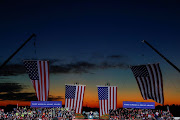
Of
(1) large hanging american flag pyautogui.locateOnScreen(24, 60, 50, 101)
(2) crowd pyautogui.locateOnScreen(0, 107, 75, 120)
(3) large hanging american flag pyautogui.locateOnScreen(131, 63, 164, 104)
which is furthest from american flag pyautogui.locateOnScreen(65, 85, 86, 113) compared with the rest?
(3) large hanging american flag pyautogui.locateOnScreen(131, 63, 164, 104)

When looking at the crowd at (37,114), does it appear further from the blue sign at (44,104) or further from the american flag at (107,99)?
the american flag at (107,99)

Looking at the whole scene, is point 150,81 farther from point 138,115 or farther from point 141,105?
point 138,115

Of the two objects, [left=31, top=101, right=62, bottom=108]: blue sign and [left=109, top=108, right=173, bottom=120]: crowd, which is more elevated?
[left=31, top=101, right=62, bottom=108]: blue sign

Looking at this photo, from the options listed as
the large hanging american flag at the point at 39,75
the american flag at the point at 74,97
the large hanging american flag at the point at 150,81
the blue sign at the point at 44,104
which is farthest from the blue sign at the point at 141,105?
the large hanging american flag at the point at 39,75

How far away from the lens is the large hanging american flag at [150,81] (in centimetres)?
2714

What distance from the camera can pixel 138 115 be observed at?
40.1 metres

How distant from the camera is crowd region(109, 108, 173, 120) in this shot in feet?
123

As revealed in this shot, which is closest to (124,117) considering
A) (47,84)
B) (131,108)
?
(131,108)

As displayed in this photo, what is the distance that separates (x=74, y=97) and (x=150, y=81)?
13.6m

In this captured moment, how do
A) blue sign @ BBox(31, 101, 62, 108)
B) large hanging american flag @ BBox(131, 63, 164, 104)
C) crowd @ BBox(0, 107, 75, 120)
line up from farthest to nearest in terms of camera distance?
blue sign @ BBox(31, 101, 62, 108), crowd @ BBox(0, 107, 75, 120), large hanging american flag @ BBox(131, 63, 164, 104)

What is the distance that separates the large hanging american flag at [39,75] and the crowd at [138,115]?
1470 cm

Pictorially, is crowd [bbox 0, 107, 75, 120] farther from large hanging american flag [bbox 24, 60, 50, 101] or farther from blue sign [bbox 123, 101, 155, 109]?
large hanging american flag [bbox 24, 60, 50, 101]

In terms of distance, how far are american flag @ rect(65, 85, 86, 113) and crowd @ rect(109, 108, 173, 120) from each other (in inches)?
205

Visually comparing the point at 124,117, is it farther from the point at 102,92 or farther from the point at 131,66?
the point at 131,66
